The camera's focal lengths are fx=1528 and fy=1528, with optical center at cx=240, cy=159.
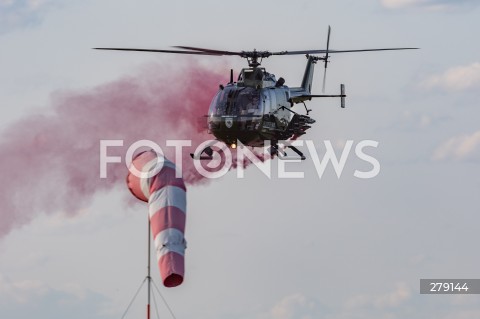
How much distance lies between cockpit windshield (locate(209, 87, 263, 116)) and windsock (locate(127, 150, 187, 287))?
902 inches

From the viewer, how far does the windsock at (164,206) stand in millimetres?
39281

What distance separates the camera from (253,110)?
6600 cm

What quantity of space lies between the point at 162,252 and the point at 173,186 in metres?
2.26

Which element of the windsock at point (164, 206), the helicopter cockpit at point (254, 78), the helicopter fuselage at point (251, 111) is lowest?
the windsock at point (164, 206)

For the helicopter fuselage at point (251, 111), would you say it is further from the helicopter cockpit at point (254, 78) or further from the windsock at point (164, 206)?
the windsock at point (164, 206)

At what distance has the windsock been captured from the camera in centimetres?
3928

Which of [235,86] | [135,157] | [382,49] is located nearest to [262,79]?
[235,86]

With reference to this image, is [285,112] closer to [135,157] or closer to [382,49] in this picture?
[382,49]

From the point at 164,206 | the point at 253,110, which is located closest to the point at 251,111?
the point at 253,110

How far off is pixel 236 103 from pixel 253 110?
796 millimetres

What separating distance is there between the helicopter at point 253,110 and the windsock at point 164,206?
899 inches

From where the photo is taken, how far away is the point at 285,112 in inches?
2714

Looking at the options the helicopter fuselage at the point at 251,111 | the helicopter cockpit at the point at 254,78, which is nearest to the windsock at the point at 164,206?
the helicopter fuselage at the point at 251,111

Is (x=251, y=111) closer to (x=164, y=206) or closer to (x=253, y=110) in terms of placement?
(x=253, y=110)
